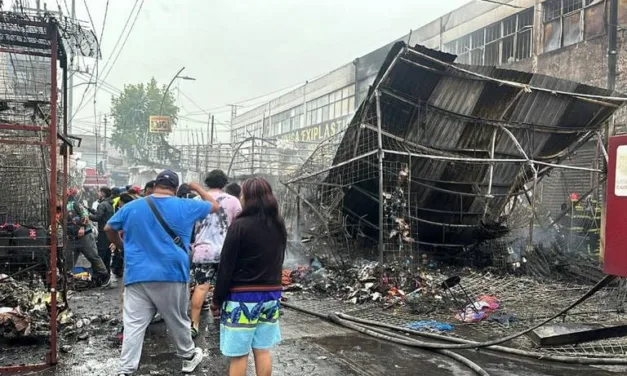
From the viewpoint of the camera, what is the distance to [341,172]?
9461 mm

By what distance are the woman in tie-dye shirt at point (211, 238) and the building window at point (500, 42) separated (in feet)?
50.3

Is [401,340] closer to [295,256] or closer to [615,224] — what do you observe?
[615,224]

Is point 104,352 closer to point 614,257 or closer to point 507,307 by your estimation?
point 614,257

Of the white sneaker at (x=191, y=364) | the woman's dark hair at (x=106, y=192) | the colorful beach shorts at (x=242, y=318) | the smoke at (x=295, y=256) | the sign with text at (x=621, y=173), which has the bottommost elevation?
the smoke at (x=295, y=256)

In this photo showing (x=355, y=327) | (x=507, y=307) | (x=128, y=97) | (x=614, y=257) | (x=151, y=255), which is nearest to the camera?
(x=614, y=257)

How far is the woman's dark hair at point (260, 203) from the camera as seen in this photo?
350 centimetres

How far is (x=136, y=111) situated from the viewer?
4062 centimetres

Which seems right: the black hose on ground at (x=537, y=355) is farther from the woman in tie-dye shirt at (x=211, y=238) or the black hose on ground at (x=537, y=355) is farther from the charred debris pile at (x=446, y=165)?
the woman in tie-dye shirt at (x=211, y=238)

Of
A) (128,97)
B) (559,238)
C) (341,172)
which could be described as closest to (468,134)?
(341,172)

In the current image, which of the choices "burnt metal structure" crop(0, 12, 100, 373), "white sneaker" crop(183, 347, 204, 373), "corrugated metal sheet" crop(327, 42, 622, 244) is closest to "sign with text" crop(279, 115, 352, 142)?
"corrugated metal sheet" crop(327, 42, 622, 244)

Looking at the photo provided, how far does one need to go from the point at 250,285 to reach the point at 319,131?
30.4 meters

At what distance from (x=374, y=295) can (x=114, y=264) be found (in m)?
5.38

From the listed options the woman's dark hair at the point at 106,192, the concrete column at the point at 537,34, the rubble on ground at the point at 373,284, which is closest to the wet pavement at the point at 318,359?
the rubble on ground at the point at 373,284

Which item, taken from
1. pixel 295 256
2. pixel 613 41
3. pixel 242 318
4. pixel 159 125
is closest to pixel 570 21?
pixel 613 41
